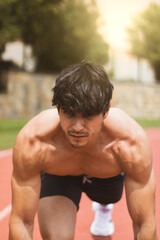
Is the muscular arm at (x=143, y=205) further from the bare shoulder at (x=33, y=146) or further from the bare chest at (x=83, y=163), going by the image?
the bare shoulder at (x=33, y=146)

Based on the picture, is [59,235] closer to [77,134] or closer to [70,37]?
[77,134]

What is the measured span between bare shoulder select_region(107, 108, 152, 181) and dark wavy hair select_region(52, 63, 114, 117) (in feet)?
1.14

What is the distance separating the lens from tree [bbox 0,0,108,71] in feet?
71.0

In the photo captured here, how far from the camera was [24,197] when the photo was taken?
2.58 m

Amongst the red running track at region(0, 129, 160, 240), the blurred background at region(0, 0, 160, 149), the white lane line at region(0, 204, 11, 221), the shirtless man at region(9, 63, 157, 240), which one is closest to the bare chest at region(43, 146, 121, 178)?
the shirtless man at region(9, 63, 157, 240)

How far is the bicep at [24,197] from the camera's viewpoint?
2574 mm

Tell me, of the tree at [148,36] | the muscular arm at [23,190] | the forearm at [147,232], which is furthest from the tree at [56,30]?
the forearm at [147,232]

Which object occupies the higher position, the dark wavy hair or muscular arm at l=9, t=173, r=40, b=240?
the dark wavy hair

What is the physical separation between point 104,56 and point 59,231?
2756 centimetres

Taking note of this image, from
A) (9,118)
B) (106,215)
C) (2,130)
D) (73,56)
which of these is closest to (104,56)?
(73,56)

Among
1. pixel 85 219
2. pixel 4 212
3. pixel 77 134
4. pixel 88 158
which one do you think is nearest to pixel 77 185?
pixel 88 158

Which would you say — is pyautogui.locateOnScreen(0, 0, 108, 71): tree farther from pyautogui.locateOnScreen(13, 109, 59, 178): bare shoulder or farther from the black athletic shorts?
pyautogui.locateOnScreen(13, 109, 59, 178): bare shoulder

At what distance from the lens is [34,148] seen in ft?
8.32

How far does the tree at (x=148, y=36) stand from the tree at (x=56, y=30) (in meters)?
7.90
